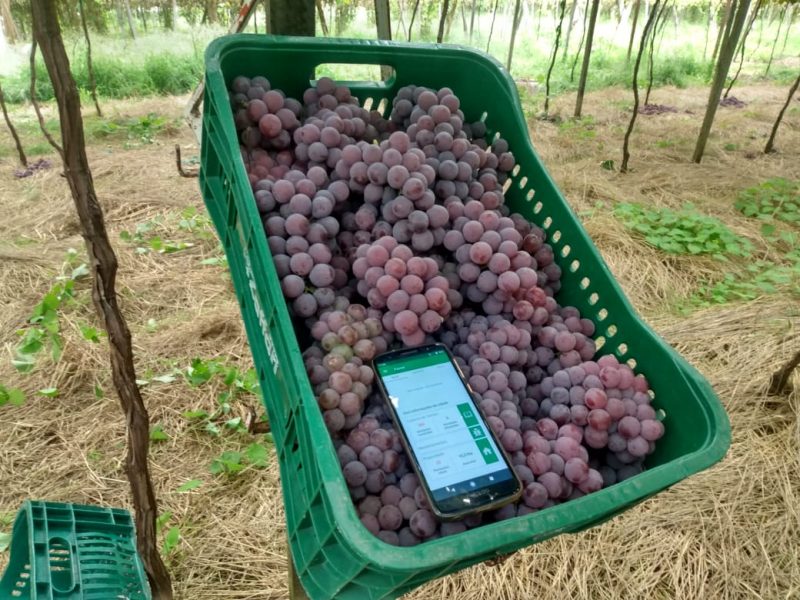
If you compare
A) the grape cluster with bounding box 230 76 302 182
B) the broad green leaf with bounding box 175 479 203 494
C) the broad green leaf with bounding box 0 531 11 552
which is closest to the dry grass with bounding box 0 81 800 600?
the broad green leaf with bounding box 175 479 203 494

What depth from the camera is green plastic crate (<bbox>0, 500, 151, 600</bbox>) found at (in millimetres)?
955

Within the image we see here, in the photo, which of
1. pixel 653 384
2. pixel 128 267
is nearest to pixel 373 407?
pixel 653 384

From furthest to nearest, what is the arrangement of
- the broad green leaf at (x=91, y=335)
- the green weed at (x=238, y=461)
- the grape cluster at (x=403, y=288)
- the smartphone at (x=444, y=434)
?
the broad green leaf at (x=91, y=335)
the green weed at (x=238, y=461)
the grape cluster at (x=403, y=288)
the smartphone at (x=444, y=434)

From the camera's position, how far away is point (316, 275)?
0.84 metres

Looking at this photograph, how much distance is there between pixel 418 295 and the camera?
2.83ft

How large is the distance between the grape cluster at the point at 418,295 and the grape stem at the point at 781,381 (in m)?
1.28

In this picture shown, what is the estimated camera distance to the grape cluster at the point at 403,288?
859 mm

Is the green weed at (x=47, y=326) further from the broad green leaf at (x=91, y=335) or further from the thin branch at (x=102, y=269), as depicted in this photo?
the thin branch at (x=102, y=269)

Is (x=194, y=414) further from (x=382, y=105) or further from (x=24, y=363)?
(x=382, y=105)

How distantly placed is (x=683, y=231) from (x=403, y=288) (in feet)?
9.83

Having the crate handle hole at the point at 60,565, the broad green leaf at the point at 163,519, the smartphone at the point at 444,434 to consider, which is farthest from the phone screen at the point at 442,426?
the broad green leaf at the point at 163,519

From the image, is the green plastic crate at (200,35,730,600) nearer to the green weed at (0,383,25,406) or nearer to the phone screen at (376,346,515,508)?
the phone screen at (376,346,515,508)

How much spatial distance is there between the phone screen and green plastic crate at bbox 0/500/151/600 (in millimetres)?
657

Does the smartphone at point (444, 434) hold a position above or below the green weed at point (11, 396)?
above
